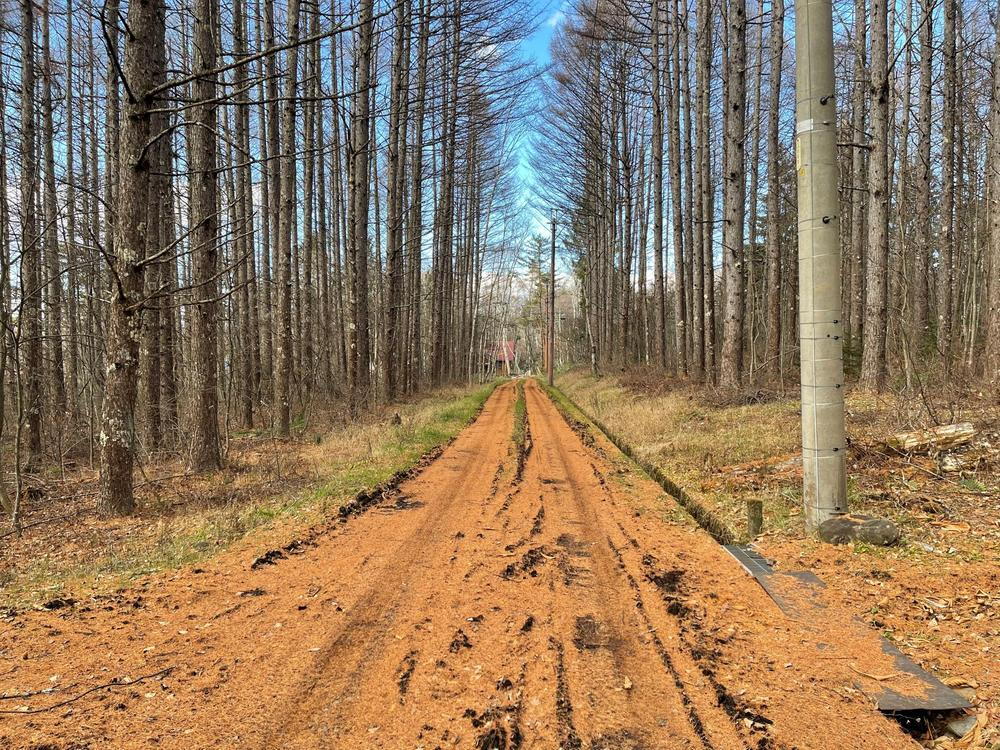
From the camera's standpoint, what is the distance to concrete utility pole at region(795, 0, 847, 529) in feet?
15.5

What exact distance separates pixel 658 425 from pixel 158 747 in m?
10.0

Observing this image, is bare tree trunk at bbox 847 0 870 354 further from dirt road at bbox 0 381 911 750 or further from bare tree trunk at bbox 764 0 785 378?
dirt road at bbox 0 381 911 750

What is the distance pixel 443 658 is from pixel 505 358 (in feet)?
248

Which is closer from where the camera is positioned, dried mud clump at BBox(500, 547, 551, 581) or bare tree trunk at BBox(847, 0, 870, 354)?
dried mud clump at BBox(500, 547, 551, 581)

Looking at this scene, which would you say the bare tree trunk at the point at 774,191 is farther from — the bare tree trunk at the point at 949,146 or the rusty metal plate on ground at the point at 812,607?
the rusty metal plate on ground at the point at 812,607

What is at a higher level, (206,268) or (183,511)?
(206,268)

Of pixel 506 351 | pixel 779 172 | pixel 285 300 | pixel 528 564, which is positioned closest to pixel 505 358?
pixel 506 351

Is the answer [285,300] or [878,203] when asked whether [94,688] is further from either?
[878,203]

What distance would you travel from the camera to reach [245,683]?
2.77 m

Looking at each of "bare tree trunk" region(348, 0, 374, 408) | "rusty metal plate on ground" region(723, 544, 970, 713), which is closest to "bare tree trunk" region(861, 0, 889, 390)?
"rusty metal plate on ground" region(723, 544, 970, 713)

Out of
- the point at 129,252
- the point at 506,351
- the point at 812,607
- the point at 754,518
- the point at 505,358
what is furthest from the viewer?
the point at 506,351

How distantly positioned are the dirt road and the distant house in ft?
201

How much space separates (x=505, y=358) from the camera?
78.4 metres

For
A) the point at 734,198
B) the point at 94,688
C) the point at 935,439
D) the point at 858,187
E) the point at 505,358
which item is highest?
the point at 858,187
